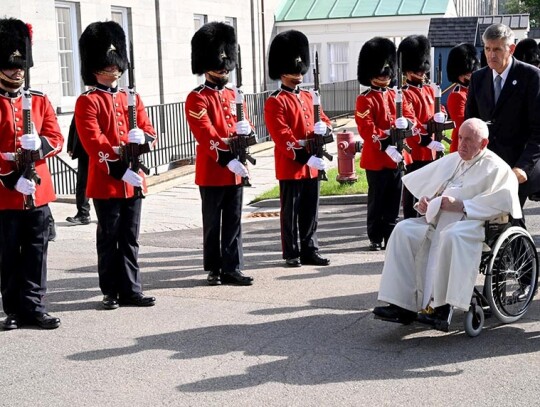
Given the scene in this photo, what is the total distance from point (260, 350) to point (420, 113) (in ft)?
14.9

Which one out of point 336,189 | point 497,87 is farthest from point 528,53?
point 497,87

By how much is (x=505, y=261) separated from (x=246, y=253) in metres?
3.94

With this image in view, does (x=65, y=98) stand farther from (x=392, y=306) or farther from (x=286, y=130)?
(x=392, y=306)

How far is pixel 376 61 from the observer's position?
30.8 ft

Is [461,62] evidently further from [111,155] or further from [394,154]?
[111,155]

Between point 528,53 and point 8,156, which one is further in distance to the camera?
point 528,53

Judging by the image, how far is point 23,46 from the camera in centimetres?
664

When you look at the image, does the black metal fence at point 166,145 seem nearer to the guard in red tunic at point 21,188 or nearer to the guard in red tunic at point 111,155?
the guard in red tunic at point 111,155

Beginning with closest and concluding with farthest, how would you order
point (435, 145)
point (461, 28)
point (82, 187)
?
point (435, 145) → point (82, 187) → point (461, 28)

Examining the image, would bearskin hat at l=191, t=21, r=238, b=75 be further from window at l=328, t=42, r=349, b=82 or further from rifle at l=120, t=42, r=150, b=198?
window at l=328, t=42, r=349, b=82

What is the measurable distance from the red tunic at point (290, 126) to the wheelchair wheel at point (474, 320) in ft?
9.12

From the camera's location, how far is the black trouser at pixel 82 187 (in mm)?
10891

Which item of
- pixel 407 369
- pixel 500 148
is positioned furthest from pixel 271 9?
pixel 407 369

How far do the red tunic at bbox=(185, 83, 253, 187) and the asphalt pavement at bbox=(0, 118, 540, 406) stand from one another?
97 centimetres
